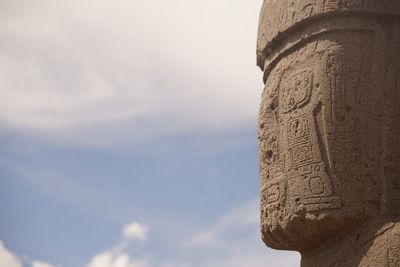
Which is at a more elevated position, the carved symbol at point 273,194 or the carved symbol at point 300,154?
the carved symbol at point 300,154

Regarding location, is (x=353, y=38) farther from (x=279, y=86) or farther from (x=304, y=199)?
(x=304, y=199)

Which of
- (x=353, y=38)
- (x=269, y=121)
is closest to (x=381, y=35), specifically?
(x=353, y=38)

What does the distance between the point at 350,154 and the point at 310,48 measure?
0.85 m

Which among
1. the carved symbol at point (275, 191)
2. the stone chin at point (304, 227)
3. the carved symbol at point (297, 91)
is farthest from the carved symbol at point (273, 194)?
the carved symbol at point (297, 91)

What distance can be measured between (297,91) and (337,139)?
1.61 ft

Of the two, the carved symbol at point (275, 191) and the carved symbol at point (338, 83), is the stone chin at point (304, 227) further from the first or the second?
the carved symbol at point (338, 83)

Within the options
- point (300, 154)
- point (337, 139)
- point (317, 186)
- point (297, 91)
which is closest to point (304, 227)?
point (317, 186)

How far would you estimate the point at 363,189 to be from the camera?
209 inches

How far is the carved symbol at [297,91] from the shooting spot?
5.57 metres

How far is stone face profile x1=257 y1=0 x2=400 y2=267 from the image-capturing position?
17.3 ft

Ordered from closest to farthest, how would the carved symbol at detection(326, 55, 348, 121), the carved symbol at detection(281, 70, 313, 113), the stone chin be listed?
1. the stone chin
2. the carved symbol at detection(326, 55, 348, 121)
3. the carved symbol at detection(281, 70, 313, 113)

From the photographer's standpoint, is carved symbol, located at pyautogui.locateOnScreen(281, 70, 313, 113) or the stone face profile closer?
the stone face profile

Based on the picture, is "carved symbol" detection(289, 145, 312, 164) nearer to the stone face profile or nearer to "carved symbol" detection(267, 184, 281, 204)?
the stone face profile

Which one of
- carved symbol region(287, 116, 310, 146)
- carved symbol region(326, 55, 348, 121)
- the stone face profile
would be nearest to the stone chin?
the stone face profile
